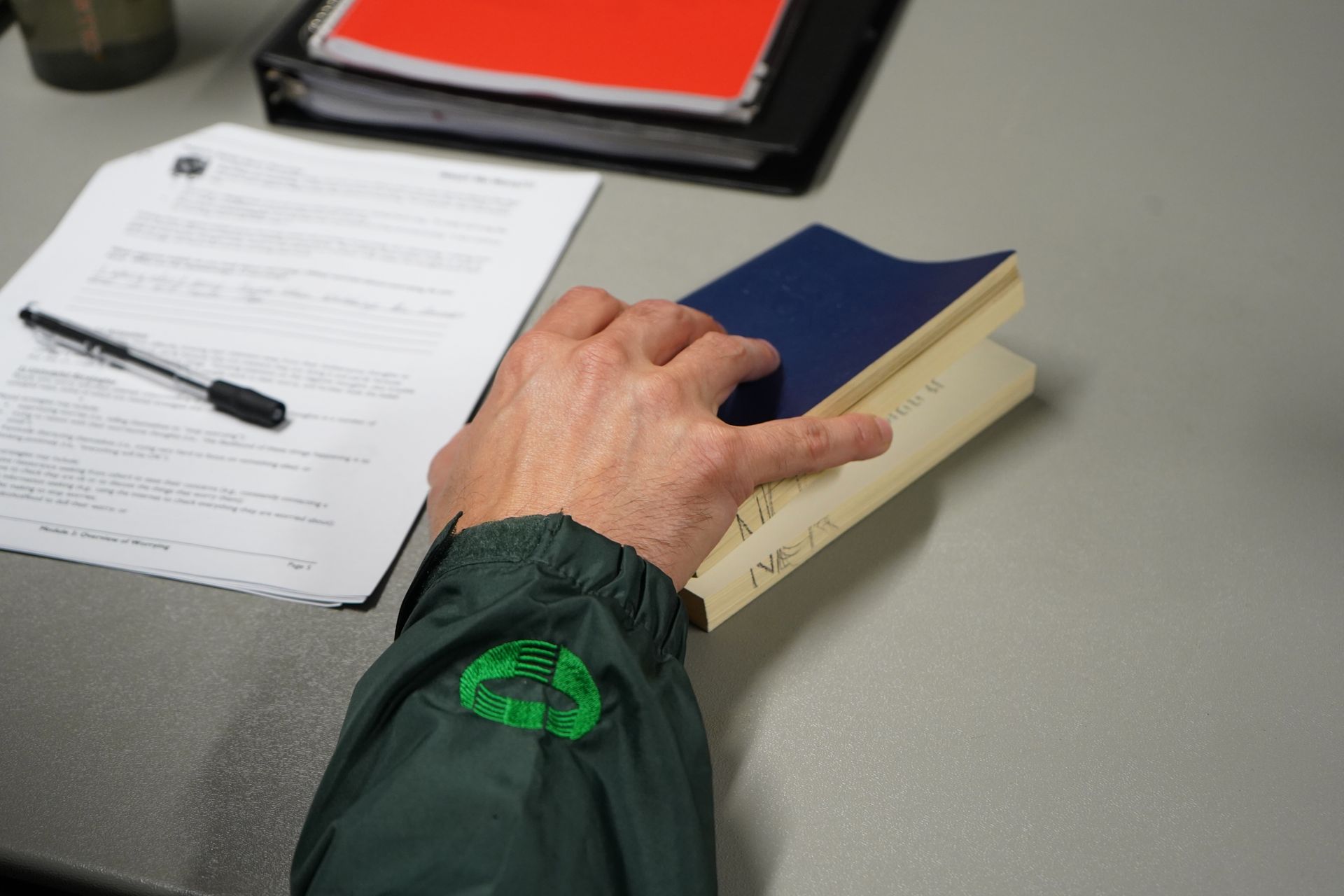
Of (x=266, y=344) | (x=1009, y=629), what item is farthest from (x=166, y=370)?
(x=1009, y=629)

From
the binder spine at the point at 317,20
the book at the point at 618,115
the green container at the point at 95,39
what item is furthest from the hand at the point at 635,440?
the green container at the point at 95,39

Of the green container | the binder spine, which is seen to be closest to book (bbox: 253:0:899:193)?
the binder spine

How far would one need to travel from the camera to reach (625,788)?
1.68 feet

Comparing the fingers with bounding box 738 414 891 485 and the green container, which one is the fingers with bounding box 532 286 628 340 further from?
the green container

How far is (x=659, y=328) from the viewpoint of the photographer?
71 cm

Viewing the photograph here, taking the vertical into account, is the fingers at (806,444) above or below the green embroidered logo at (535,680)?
above

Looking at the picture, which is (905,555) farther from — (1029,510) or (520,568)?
(520,568)

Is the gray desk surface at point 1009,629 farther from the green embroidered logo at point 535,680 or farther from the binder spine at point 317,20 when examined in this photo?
the binder spine at point 317,20

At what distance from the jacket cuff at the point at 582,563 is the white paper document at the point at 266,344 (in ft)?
0.42

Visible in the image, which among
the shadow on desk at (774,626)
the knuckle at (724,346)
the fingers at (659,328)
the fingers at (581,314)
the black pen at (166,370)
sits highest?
the knuckle at (724,346)

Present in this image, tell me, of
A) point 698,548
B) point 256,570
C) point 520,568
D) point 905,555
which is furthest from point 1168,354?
point 256,570

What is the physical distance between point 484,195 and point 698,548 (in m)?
0.46

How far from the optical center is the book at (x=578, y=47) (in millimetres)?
951

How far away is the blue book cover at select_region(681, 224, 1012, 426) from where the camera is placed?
69 cm
